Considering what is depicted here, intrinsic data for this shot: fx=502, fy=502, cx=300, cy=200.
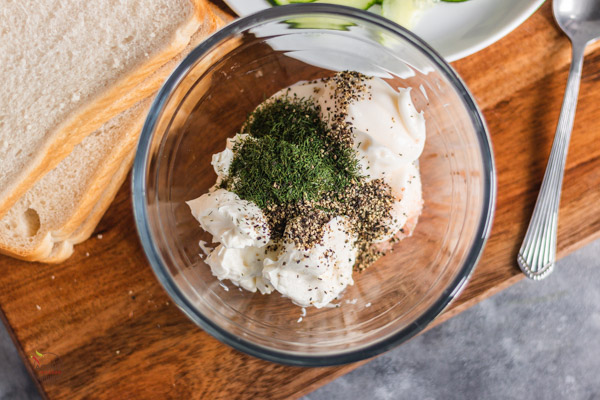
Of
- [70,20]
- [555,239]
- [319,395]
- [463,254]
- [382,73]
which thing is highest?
[70,20]

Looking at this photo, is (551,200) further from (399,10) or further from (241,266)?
(241,266)

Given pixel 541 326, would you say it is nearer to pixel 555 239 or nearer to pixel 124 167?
A: pixel 555 239

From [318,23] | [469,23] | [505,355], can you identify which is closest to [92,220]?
[318,23]

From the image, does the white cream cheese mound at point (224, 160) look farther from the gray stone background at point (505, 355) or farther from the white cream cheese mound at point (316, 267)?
the gray stone background at point (505, 355)

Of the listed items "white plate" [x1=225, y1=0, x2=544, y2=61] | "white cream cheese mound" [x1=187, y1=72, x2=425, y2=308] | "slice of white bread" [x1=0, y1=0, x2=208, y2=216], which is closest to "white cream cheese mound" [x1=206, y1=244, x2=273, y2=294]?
"white cream cheese mound" [x1=187, y1=72, x2=425, y2=308]

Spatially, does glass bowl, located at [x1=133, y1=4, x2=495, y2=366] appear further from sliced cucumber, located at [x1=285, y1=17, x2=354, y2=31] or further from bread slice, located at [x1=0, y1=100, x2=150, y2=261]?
bread slice, located at [x1=0, y1=100, x2=150, y2=261]

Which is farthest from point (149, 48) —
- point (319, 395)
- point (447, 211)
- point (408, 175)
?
point (319, 395)
